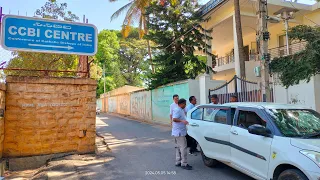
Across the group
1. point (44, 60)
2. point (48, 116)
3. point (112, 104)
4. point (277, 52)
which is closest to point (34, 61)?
point (44, 60)

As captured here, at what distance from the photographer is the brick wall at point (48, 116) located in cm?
737

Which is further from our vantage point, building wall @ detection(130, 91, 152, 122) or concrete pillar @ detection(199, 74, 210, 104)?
building wall @ detection(130, 91, 152, 122)

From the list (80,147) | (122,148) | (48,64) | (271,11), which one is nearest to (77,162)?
(80,147)

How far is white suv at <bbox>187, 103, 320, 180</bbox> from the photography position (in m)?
3.65

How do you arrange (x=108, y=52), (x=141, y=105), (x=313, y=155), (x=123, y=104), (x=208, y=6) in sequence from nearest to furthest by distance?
(x=313, y=155), (x=208, y=6), (x=141, y=105), (x=123, y=104), (x=108, y=52)

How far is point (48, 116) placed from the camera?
25.3 ft

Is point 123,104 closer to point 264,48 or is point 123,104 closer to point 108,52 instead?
point 108,52

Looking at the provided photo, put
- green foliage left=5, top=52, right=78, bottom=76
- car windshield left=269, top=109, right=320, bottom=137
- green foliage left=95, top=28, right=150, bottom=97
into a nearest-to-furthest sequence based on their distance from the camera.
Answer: car windshield left=269, top=109, right=320, bottom=137, green foliage left=5, top=52, right=78, bottom=76, green foliage left=95, top=28, right=150, bottom=97

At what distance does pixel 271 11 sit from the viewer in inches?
612

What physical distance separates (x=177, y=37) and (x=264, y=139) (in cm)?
1303

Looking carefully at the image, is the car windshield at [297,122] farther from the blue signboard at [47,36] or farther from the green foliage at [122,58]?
the green foliage at [122,58]

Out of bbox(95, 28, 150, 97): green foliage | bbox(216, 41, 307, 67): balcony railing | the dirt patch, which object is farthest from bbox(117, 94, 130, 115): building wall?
the dirt patch

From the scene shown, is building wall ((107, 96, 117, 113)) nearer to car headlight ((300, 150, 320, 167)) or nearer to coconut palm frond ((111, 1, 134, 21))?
coconut palm frond ((111, 1, 134, 21))

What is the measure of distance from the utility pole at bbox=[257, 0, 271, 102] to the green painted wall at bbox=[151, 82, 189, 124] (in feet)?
22.0
